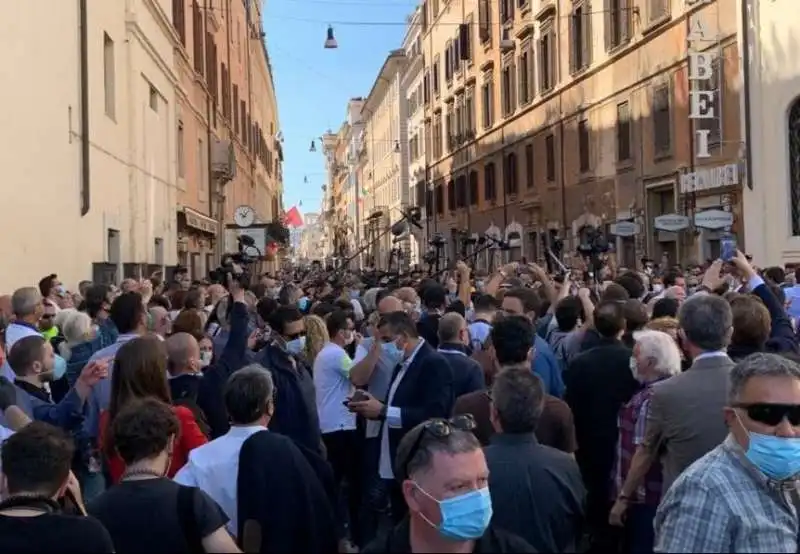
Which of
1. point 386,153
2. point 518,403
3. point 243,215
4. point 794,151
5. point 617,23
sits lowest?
point 518,403

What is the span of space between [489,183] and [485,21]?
265 inches

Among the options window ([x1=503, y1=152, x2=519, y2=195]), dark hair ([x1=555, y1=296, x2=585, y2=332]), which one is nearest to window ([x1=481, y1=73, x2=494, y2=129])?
window ([x1=503, y1=152, x2=519, y2=195])

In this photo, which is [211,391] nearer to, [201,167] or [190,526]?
[190,526]

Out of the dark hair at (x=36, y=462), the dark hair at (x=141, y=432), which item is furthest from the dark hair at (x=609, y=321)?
the dark hair at (x=36, y=462)

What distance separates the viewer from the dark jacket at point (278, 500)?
4.27 m

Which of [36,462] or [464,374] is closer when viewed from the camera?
[36,462]

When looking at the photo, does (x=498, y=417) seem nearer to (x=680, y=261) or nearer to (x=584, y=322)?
A: (x=584, y=322)

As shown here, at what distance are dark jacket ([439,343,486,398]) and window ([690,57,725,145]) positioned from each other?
1545 cm

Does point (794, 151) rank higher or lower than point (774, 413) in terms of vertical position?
higher

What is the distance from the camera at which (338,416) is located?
749cm

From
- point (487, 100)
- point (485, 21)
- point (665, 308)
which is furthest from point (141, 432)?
point (487, 100)

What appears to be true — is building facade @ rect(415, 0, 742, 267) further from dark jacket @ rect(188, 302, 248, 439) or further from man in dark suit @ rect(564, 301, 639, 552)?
dark jacket @ rect(188, 302, 248, 439)

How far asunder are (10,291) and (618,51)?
18285 millimetres

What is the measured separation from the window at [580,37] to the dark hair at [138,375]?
83.0ft
